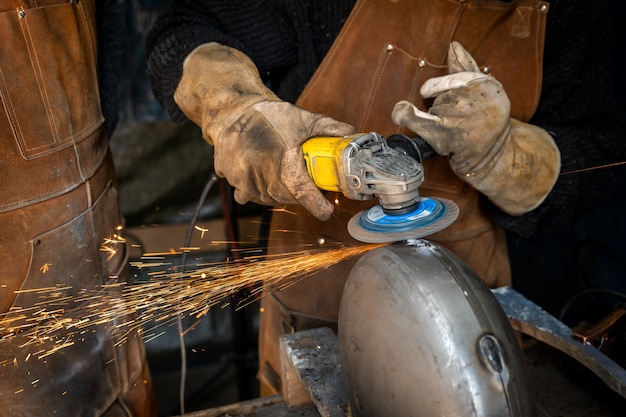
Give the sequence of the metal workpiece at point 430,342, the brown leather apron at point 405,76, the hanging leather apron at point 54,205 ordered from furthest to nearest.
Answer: the brown leather apron at point 405,76 → the hanging leather apron at point 54,205 → the metal workpiece at point 430,342

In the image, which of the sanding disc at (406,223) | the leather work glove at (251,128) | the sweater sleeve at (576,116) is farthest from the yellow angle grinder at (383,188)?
the sweater sleeve at (576,116)

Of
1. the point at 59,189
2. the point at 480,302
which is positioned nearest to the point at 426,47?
the point at 480,302

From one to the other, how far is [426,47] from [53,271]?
1.28 metres

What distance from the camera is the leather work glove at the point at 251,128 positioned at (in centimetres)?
167

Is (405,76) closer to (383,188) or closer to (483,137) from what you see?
(483,137)

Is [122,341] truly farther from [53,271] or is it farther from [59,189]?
[59,189]

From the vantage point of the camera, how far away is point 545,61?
230cm

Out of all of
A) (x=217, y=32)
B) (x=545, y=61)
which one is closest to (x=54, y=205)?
(x=217, y=32)

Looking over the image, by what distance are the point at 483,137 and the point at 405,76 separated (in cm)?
A: 39

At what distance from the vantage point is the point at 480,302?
1.27 m

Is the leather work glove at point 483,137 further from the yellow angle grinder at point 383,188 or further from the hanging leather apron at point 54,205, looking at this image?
the hanging leather apron at point 54,205

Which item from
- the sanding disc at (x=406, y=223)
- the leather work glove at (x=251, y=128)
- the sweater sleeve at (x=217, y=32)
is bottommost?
the sanding disc at (x=406, y=223)

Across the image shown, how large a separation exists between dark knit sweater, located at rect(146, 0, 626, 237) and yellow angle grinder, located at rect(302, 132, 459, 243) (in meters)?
0.73

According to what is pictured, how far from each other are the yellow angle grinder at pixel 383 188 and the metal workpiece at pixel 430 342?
0.16ft
